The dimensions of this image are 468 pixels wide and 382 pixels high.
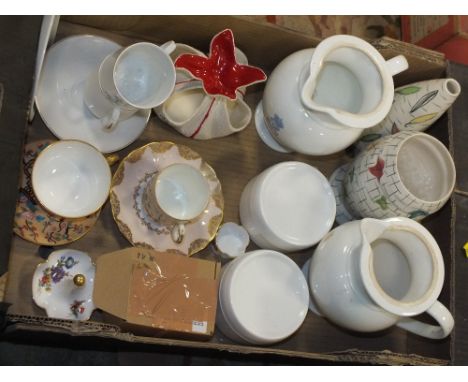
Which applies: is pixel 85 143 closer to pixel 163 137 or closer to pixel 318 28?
pixel 163 137

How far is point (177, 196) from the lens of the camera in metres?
0.93

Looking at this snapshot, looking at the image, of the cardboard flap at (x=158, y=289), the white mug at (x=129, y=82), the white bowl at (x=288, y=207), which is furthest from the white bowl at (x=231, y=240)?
the white mug at (x=129, y=82)

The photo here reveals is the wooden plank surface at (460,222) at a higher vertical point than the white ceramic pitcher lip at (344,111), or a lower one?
lower

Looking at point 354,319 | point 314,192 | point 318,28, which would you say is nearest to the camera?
point 354,319

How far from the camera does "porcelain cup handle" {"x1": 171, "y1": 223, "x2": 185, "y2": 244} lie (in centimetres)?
88

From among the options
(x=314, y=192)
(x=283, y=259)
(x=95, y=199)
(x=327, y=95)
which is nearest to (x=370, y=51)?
(x=327, y=95)

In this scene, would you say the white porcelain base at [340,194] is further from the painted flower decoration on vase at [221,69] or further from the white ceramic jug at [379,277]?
the painted flower decoration on vase at [221,69]

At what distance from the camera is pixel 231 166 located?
101cm

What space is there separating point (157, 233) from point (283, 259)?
0.19 m

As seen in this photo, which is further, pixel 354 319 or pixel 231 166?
pixel 231 166

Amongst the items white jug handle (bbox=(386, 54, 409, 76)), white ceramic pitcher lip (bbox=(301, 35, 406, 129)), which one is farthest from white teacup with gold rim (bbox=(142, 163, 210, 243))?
white jug handle (bbox=(386, 54, 409, 76))

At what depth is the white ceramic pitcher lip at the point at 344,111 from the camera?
32.2 inches

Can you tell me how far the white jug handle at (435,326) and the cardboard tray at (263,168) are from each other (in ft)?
0.14

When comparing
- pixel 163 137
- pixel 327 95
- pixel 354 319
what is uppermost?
pixel 327 95
